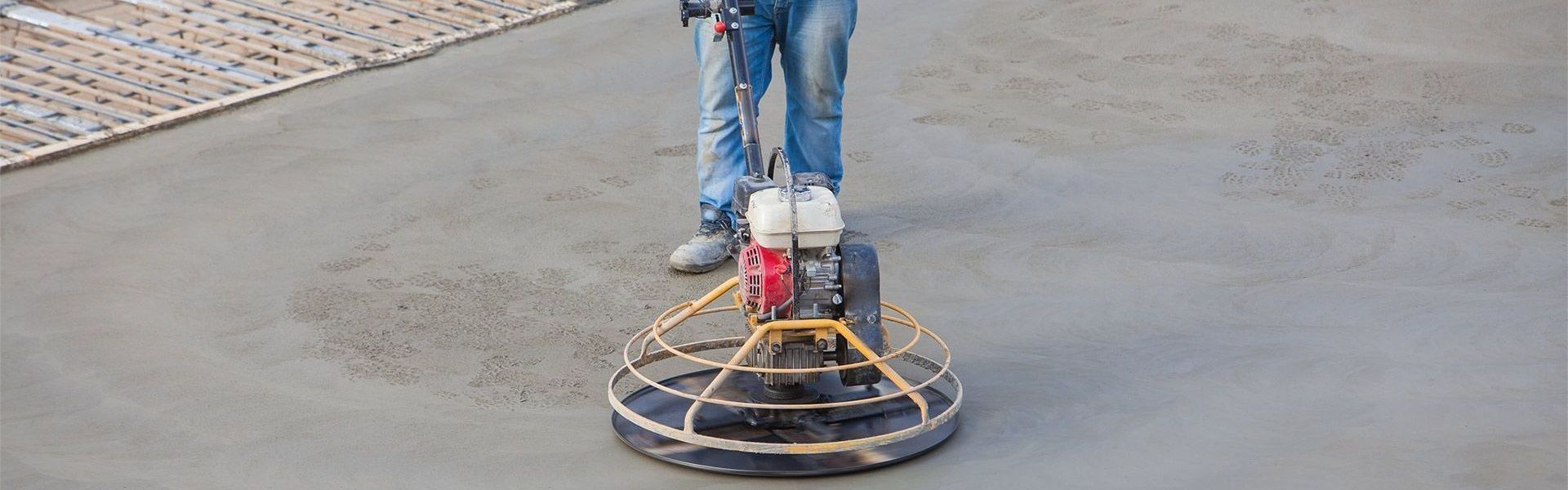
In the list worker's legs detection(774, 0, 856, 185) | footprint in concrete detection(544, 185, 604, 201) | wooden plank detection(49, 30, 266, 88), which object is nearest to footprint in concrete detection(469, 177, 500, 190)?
footprint in concrete detection(544, 185, 604, 201)

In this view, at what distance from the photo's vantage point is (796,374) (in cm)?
340

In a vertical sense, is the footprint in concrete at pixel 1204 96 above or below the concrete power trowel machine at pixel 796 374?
below

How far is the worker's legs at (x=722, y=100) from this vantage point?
4.56m

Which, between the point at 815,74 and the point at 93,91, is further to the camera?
the point at 93,91

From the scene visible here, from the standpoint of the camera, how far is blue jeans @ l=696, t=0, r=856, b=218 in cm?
454

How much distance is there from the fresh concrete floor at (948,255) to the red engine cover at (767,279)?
0.40 meters

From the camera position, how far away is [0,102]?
6.34 m

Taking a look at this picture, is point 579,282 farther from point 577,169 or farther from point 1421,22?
point 1421,22

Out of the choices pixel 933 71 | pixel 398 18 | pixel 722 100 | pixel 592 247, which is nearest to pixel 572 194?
pixel 592 247

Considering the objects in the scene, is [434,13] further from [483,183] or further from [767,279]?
[767,279]

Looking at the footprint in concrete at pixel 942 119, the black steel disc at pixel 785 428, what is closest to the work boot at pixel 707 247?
the black steel disc at pixel 785 428

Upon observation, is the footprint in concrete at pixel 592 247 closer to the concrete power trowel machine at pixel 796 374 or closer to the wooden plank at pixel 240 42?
the concrete power trowel machine at pixel 796 374

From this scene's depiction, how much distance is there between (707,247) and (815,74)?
616 mm

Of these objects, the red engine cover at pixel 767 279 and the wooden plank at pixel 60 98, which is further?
the wooden plank at pixel 60 98
